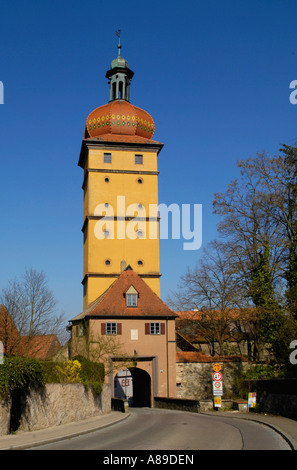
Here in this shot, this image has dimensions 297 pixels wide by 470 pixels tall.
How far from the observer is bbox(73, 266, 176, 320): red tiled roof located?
40531 mm

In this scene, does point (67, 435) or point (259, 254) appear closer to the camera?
point (67, 435)

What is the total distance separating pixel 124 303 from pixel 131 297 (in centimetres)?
71

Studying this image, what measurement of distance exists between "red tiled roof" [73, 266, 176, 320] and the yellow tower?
12.7 ft

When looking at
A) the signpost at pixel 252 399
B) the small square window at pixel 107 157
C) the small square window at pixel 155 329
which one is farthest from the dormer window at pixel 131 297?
the signpost at pixel 252 399

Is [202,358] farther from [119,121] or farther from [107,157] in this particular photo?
[119,121]

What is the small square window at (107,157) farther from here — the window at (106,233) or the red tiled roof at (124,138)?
the window at (106,233)

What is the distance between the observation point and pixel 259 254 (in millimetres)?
39219

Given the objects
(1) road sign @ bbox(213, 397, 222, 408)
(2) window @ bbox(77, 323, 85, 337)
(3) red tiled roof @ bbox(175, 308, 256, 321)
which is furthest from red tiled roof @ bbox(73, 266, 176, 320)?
(1) road sign @ bbox(213, 397, 222, 408)

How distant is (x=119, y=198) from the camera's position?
Result: 49156 millimetres

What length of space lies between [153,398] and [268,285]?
11.2 meters

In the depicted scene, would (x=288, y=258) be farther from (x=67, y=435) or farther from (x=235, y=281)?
(x=67, y=435)

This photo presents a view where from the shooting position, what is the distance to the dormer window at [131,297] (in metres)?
41.3

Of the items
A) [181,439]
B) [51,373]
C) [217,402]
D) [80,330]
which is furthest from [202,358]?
[181,439]
